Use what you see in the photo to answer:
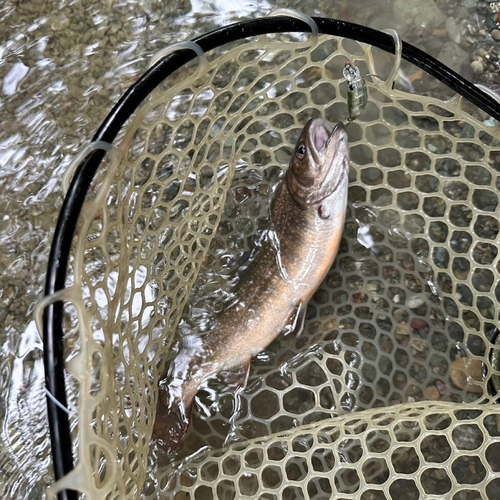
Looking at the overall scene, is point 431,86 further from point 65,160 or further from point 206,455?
point 206,455

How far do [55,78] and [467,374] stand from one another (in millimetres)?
Answer: 2389

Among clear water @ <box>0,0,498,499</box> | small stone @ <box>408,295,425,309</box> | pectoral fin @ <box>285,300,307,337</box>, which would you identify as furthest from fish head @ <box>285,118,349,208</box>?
clear water @ <box>0,0,498,499</box>

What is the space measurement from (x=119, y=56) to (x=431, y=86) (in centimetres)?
159

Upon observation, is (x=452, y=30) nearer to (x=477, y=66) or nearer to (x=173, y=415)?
(x=477, y=66)

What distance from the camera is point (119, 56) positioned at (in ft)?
9.29

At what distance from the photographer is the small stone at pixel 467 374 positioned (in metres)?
2.29

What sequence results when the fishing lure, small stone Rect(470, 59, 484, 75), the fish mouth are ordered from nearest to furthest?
the fishing lure < the fish mouth < small stone Rect(470, 59, 484, 75)

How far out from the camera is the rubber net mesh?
2.11 meters

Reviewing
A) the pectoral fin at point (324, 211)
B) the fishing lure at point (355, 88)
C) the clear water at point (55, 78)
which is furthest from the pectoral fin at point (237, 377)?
the fishing lure at point (355, 88)

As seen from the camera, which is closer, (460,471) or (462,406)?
(462,406)

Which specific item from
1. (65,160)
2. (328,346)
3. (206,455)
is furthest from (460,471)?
(65,160)

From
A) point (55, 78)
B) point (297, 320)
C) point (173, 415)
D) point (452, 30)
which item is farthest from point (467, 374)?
point (55, 78)

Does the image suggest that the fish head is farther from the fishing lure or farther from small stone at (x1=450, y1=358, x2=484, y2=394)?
small stone at (x1=450, y1=358, x2=484, y2=394)

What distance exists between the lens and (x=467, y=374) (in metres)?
2.31
